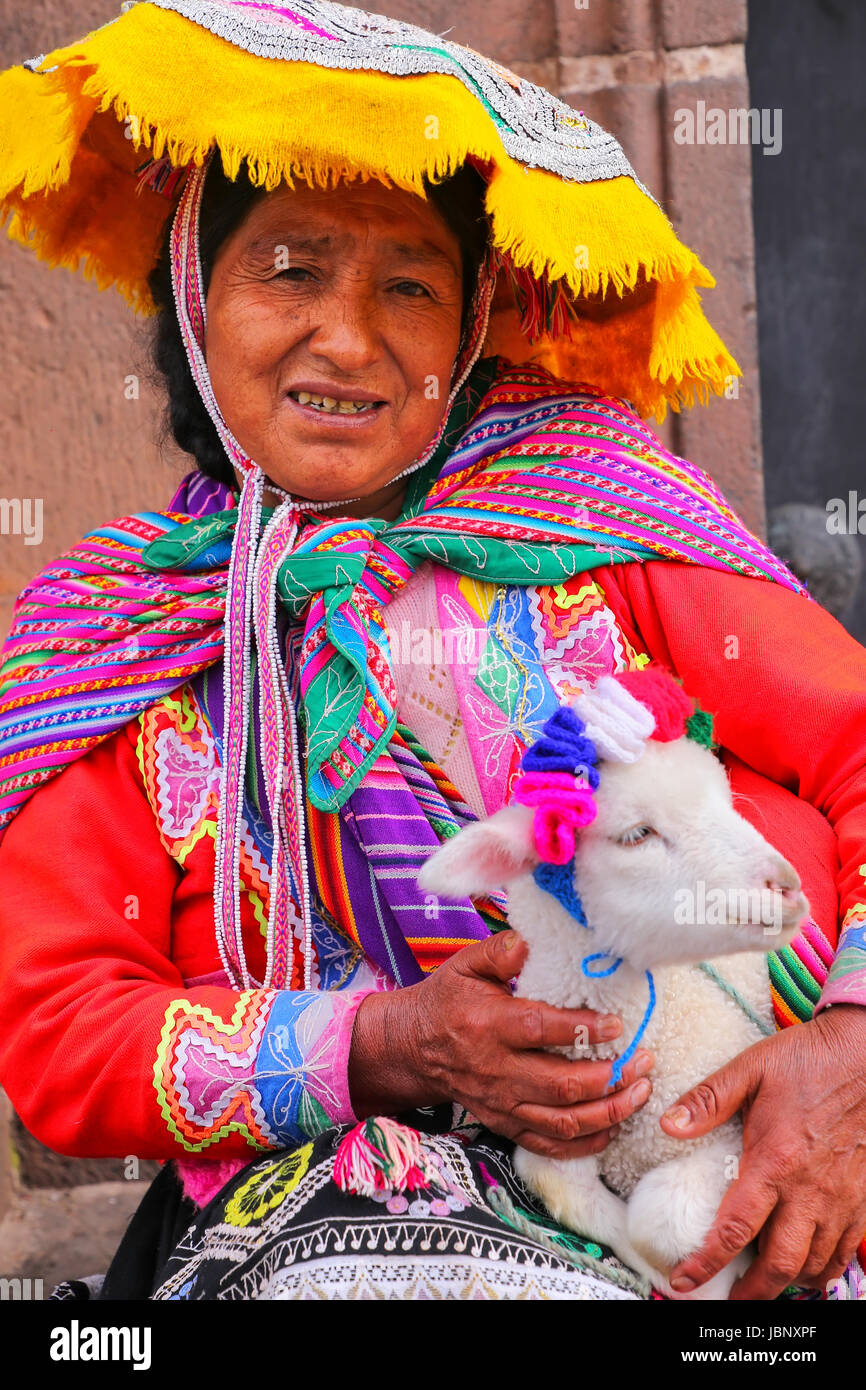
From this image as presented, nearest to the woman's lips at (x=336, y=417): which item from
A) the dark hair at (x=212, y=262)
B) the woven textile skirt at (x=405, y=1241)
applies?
the dark hair at (x=212, y=262)

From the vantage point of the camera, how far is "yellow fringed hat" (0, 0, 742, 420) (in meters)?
1.68

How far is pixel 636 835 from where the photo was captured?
1292 millimetres

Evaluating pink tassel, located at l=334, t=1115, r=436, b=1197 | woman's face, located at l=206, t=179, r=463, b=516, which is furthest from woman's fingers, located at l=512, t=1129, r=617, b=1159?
woman's face, located at l=206, t=179, r=463, b=516

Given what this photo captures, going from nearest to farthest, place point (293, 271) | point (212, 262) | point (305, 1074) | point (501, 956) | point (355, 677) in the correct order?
1. point (501, 956)
2. point (305, 1074)
3. point (355, 677)
4. point (293, 271)
5. point (212, 262)

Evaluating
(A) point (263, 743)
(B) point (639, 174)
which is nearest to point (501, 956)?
(A) point (263, 743)

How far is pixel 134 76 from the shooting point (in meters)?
1.71

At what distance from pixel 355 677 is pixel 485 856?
48cm

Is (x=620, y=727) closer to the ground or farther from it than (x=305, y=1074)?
farther from it

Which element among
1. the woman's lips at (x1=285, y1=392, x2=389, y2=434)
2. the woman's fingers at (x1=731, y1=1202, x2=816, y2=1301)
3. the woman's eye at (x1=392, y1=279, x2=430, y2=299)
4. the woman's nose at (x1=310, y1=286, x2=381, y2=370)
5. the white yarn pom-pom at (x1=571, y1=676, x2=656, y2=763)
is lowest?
the woman's fingers at (x1=731, y1=1202, x2=816, y2=1301)

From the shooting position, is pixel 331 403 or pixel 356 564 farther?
pixel 331 403

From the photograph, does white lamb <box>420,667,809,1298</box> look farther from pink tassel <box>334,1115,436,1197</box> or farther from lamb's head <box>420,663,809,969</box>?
pink tassel <box>334,1115,436,1197</box>

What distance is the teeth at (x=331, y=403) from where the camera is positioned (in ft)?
6.26

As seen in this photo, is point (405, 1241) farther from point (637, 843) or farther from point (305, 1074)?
point (637, 843)
